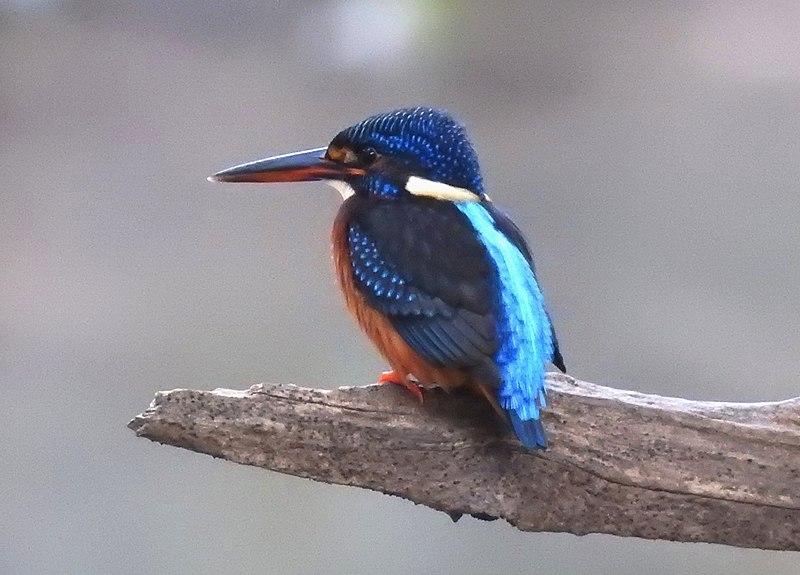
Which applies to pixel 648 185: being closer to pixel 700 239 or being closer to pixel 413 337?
pixel 700 239

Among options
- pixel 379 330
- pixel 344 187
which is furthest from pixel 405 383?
pixel 344 187

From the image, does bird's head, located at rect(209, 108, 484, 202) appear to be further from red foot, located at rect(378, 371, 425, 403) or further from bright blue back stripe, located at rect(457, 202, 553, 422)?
red foot, located at rect(378, 371, 425, 403)

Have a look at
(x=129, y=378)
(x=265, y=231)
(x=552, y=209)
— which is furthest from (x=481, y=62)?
(x=129, y=378)

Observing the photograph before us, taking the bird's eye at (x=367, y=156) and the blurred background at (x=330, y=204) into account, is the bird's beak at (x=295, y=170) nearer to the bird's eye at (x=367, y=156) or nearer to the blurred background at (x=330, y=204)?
the bird's eye at (x=367, y=156)

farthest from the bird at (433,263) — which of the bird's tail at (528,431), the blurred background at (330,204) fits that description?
the blurred background at (330,204)

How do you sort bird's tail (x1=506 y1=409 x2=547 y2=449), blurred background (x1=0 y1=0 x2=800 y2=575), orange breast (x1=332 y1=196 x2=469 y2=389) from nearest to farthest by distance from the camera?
bird's tail (x1=506 y1=409 x2=547 y2=449) → orange breast (x1=332 y1=196 x2=469 y2=389) → blurred background (x1=0 y1=0 x2=800 y2=575)

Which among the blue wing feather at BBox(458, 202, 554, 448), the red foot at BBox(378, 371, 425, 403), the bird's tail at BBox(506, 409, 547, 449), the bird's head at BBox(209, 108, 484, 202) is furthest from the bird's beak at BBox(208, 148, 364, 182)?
the bird's tail at BBox(506, 409, 547, 449)

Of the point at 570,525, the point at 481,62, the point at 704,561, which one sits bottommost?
the point at 704,561
